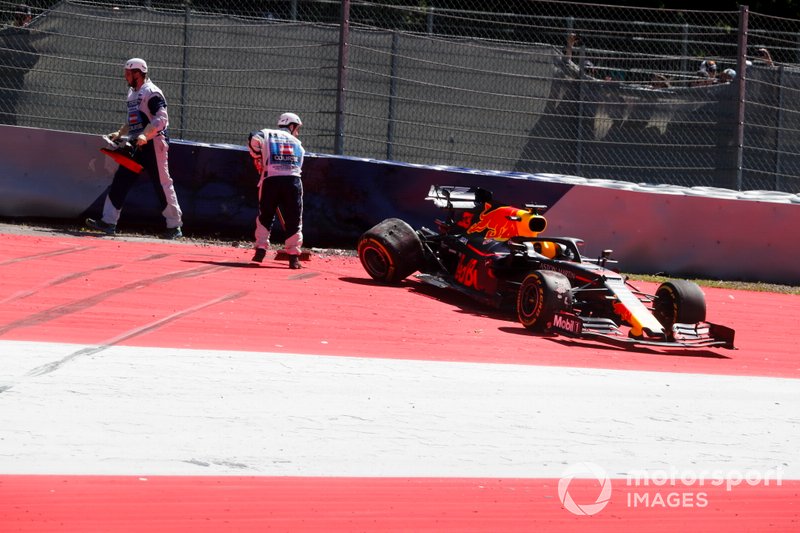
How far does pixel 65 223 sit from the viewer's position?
1440 cm

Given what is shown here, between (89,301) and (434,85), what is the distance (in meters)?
6.58

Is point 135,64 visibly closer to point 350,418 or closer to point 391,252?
point 391,252

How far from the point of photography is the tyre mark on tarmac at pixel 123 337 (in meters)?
7.33

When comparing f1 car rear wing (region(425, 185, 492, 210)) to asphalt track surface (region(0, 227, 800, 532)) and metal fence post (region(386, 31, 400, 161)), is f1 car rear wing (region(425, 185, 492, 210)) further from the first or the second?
metal fence post (region(386, 31, 400, 161))

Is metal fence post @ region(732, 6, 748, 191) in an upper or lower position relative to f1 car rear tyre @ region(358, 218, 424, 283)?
upper

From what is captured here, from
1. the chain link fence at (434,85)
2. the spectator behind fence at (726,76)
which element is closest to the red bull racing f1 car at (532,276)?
the chain link fence at (434,85)

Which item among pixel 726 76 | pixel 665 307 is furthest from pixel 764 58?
pixel 665 307

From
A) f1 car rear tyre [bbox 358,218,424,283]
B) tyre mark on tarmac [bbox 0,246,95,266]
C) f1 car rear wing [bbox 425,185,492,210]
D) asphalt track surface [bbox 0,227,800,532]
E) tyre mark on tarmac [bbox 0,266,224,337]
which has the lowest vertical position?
asphalt track surface [bbox 0,227,800,532]

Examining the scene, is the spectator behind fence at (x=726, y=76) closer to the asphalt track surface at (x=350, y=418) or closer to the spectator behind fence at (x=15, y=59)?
the asphalt track surface at (x=350, y=418)

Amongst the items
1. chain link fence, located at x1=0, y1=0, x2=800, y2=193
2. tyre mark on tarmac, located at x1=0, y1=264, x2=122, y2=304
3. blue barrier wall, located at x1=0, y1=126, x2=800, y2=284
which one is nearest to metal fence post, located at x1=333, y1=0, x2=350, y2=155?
chain link fence, located at x1=0, y1=0, x2=800, y2=193

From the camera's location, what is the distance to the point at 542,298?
33.8ft

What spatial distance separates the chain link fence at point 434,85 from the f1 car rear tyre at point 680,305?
4.87m

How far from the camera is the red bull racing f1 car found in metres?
10.3

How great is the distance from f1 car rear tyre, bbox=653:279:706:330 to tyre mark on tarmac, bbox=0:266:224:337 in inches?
172
